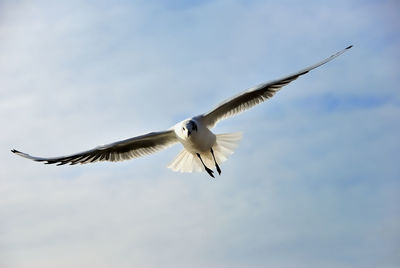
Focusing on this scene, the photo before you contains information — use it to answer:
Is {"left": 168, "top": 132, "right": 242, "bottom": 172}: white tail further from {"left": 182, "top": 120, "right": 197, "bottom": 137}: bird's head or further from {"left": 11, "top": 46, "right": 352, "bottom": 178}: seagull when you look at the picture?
{"left": 182, "top": 120, "right": 197, "bottom": 137}: bird's head

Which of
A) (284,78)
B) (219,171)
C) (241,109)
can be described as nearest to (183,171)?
(219,171)

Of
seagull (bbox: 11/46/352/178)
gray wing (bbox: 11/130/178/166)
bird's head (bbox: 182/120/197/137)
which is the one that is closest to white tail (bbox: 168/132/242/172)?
seagull (bbox: 11/46/352/178)

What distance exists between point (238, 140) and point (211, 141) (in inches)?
20.6

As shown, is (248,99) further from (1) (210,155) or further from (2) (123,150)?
(2) (123,150)

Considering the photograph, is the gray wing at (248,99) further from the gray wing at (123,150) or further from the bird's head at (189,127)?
the gray wing at (123,150)

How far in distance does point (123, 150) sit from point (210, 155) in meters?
1.40

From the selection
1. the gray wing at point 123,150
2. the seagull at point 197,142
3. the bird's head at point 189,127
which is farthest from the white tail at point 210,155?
the bird's head at point 189,127

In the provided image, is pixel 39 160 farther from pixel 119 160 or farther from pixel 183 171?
pixel 183 171

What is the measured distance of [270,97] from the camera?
29.6ft

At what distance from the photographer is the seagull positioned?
28.0ft

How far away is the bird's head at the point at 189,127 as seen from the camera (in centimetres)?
818

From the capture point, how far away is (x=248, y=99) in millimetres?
9047

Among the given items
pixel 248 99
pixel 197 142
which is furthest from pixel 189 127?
pixel 248 99

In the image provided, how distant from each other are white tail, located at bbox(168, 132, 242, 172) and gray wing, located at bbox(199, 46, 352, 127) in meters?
0.32
